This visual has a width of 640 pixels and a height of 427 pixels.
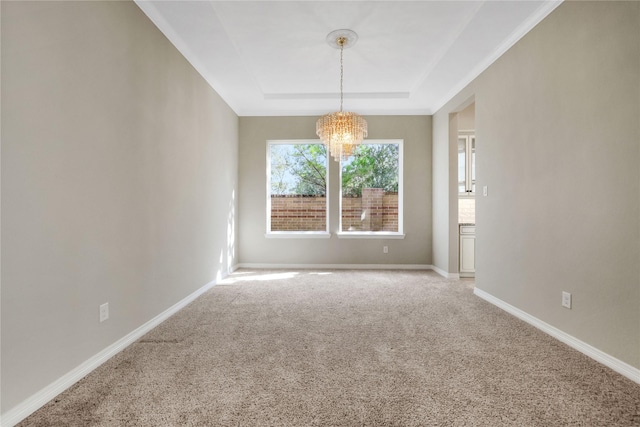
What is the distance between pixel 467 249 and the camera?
198 inches

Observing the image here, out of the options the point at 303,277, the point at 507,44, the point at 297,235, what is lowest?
the point at 303,277

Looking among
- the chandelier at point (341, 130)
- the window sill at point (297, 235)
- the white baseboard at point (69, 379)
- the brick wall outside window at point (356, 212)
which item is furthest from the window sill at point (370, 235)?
the white baseboard at point (69, 379)

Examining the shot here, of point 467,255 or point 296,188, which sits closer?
point 467,255

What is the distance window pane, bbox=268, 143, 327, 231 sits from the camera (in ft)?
19.2

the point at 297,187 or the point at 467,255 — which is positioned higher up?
the point at 297,187

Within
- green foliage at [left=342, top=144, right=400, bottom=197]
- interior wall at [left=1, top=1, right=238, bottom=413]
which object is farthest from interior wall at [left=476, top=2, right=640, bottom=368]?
interior wall at [left=1, top=1, right=238, bottom=413]

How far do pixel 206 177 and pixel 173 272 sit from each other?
136cm

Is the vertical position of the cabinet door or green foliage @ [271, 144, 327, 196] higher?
green foliage @ [271, 144, 327, 196]

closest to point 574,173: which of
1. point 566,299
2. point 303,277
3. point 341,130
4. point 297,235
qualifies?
point 566,299

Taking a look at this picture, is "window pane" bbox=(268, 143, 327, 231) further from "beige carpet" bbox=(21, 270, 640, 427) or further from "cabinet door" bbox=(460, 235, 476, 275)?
"beige carpet" bbox=(21, 270, 640, 427)

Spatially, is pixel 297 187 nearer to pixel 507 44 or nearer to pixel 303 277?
pixel 303 277

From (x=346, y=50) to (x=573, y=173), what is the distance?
2443 millimetres

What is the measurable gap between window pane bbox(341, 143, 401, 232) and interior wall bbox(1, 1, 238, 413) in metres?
3.00

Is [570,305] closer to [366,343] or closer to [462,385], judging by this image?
[462,385]
